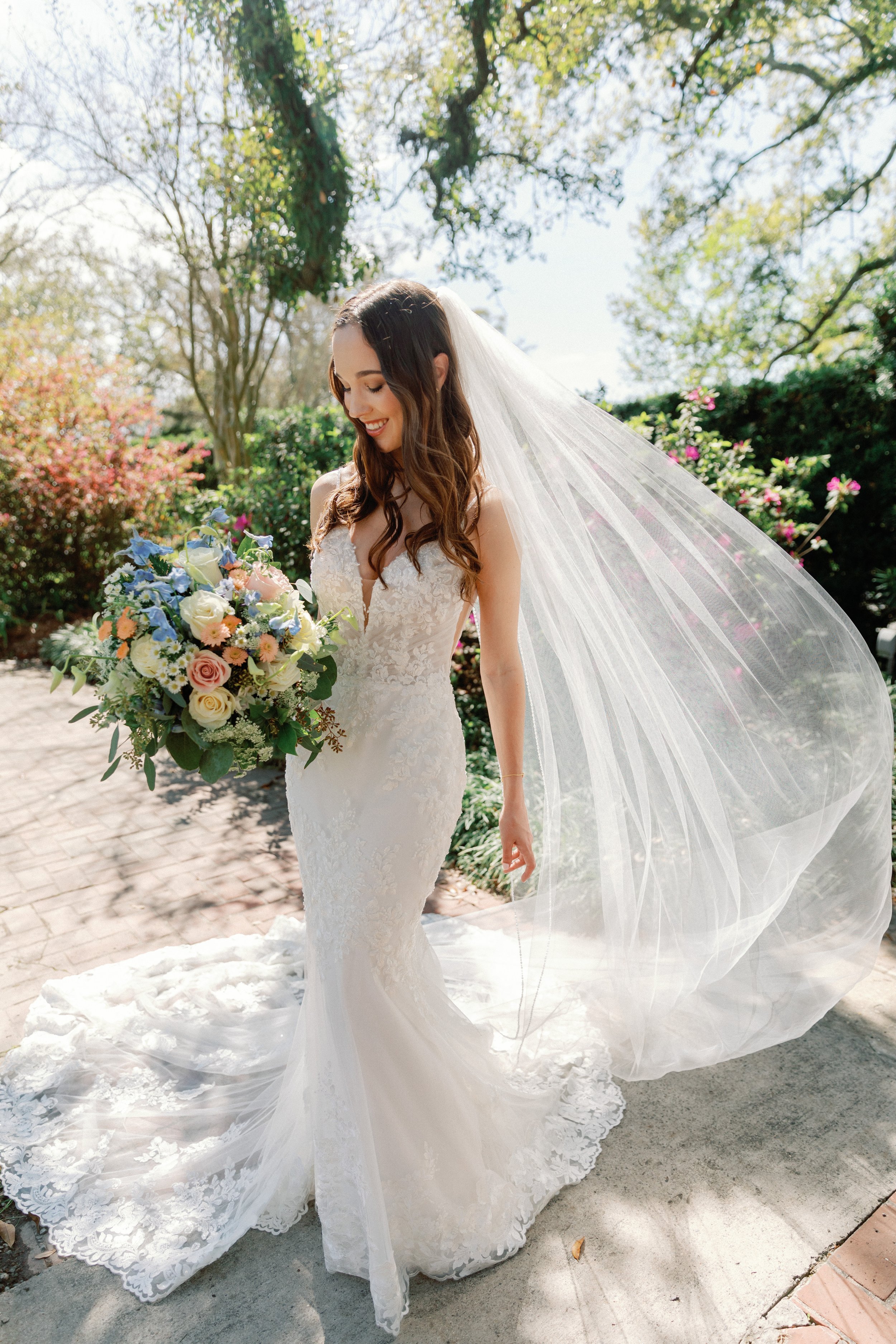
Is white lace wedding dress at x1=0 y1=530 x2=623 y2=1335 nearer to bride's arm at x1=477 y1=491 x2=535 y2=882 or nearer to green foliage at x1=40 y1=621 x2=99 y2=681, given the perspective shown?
bride's arm at x1=477 y1=491 x2=535 y2=882

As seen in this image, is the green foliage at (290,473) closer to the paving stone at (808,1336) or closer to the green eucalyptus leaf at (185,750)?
the green eucalyptus leaf at (185,750)

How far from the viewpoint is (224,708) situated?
6.43ft

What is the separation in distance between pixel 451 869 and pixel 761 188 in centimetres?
1817

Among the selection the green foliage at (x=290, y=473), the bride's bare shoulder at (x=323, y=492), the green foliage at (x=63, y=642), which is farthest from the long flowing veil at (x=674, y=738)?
the green foliage at (x=63, y=642)

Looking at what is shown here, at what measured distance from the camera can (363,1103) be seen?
221 cm

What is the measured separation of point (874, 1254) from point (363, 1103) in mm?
1493

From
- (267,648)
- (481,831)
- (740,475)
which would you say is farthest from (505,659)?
(740,475)

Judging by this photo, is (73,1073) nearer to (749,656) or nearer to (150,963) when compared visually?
(150,963)

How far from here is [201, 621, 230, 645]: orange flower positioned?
1954mm

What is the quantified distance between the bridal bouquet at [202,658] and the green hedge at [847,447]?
7.22 meters

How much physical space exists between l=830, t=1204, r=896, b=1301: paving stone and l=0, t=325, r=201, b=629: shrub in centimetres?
1081

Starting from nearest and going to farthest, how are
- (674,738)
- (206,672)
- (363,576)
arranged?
(206,672), (363,576), (674,738)

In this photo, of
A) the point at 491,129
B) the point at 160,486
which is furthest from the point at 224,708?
the point at 491,129

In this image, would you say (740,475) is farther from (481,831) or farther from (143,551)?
(143,551)
